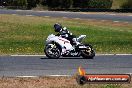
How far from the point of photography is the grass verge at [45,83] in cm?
1148

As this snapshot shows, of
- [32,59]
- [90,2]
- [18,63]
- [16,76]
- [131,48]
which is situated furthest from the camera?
[90,2]

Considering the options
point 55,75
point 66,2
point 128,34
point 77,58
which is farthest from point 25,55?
point 66,2

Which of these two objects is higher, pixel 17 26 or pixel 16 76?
pixel 16 76

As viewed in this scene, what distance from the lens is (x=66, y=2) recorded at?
65.7 metres

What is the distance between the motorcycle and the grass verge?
5246mm

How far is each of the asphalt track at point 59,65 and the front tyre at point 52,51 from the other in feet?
0.76

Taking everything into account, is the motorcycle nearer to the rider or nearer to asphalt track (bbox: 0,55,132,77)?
the rider

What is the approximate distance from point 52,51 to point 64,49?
1.74ft

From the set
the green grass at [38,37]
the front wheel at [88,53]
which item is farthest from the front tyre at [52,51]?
the green grass at [38,37]

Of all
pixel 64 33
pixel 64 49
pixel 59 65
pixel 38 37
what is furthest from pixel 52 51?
pixel 38 37

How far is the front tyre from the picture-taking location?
17.9 metres

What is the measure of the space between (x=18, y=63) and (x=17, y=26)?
1737 centimetres

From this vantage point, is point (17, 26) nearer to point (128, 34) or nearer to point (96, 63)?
point (128, 34)

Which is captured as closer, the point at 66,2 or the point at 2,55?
the point at 2,55
